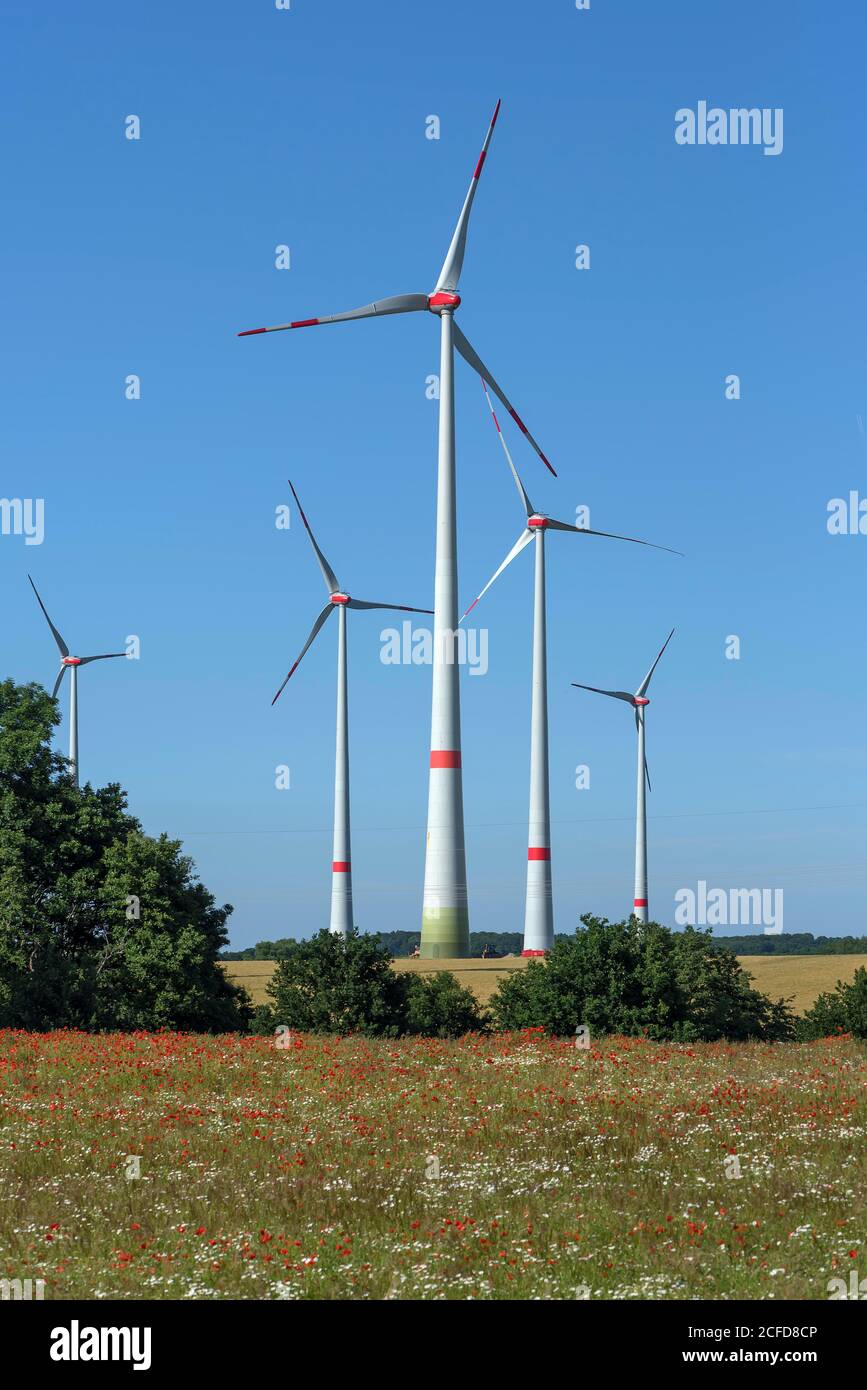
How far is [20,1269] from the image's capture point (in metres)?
15.4

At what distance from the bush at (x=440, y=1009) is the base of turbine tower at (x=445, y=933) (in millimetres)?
28902

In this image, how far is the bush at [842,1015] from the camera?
1766 inches

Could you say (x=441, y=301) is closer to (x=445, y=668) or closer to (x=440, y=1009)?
(x=445, y=668)

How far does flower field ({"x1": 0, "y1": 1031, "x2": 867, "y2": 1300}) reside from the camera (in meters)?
14.8

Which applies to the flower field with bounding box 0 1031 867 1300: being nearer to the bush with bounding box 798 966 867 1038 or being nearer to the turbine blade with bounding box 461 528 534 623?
the bush with bounding box 798 966 867 1038

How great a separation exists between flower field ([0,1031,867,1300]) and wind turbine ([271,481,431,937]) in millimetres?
57307

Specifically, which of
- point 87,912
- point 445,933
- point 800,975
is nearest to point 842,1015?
point 87,912

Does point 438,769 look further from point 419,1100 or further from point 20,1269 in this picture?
point 20,1269

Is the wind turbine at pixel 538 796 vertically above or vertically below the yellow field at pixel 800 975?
above

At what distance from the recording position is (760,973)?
354 feet

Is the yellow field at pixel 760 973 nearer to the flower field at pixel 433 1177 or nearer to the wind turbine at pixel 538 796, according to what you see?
the wind turbine at pixel 538 796

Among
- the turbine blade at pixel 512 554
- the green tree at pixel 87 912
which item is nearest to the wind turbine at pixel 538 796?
the turbine blade at pixel 512 554
